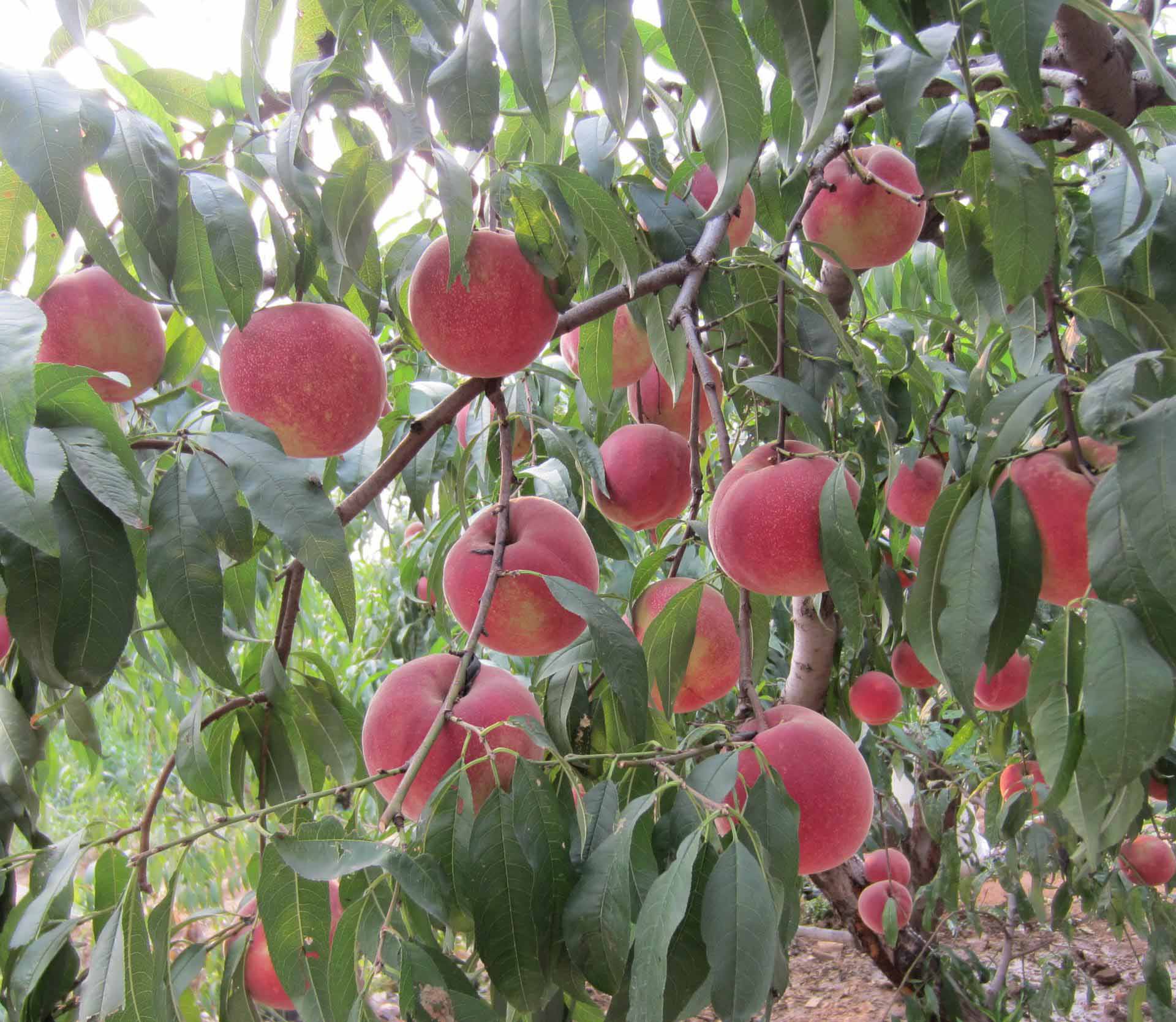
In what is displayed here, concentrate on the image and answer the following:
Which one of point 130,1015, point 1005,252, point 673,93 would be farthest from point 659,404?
point 130,1015

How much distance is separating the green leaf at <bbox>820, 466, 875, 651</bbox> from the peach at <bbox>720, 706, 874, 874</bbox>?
0.10 m

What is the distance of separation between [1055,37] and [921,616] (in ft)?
2.22

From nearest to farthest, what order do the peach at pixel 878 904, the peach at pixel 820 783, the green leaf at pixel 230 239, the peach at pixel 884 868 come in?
the green leaf at pixel 230 239 → the peach at pixel 820 783 → the peach at pixel 878 904 → the peach at pixel 884 868

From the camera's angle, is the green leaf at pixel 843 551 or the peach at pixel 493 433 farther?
the peach at pixel 493 433

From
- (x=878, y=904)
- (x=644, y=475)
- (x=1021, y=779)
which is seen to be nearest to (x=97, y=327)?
(x=644, y=475)

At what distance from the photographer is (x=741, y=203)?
105cm

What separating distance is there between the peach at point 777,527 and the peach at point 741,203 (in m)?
0.38

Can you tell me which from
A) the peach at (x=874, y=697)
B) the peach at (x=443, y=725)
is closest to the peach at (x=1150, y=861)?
the peach at (x=874, y=697)

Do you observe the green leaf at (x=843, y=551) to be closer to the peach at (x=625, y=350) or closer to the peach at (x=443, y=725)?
the peach at (x=443, y=725)

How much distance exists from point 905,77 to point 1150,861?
6.67 feet

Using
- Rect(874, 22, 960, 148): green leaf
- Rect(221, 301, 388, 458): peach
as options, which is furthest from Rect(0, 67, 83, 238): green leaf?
Rect(874, 22, 960, 148): green leaf

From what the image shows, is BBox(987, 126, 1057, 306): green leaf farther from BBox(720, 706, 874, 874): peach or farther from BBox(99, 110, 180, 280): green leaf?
BBox(99, 110, 180, 280): green leaf

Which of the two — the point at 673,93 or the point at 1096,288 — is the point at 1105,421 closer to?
the point at 1096,288

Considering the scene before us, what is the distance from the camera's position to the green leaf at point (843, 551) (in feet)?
2.30
